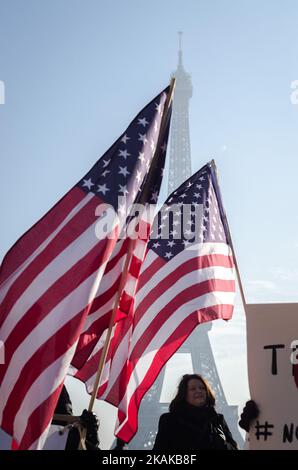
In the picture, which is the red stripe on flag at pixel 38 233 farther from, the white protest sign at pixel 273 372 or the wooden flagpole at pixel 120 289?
the white protest sign at pixel 273 372

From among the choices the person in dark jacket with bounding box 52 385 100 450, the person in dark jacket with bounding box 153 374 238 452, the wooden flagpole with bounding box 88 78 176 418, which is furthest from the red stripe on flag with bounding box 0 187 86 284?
the person in dark jacket with bounding box 153 374 238 452

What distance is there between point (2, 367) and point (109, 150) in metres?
2.44

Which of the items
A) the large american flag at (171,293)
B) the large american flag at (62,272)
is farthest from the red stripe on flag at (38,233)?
the large american flag at (171,293)

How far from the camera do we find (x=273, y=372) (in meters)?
6.50

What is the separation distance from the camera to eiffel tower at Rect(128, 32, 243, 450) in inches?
2849

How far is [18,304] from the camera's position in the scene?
22.6 feet

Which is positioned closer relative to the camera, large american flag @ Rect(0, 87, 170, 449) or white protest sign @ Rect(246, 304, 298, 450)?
white protest sign @ Rect(246, 304, 298, 450)

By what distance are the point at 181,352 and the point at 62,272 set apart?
68.5 m

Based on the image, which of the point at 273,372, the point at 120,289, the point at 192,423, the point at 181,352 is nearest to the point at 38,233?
the point at 120,289

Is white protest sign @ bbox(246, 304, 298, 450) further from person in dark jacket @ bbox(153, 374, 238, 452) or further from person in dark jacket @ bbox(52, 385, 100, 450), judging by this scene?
person in dark jacket @ bbox(52, 385, 100, 450)

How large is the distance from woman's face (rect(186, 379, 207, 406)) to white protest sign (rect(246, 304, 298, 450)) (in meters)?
0.76

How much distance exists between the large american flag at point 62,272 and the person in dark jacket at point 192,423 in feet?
3.45
